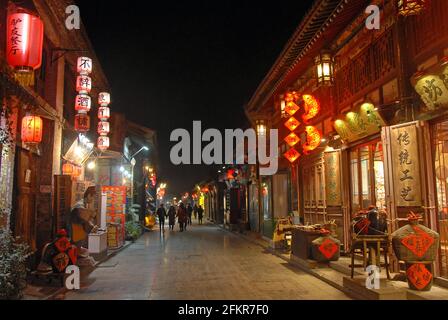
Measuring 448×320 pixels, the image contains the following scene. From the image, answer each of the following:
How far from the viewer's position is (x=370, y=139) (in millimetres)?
12383

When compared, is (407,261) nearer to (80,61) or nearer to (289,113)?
(289,113)

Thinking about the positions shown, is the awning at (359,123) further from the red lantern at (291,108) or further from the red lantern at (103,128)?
the red lantern at (103,128)

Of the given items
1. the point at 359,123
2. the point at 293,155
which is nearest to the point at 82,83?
the point at 293,155

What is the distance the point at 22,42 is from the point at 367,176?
10.6 metres

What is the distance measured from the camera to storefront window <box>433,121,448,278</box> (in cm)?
903

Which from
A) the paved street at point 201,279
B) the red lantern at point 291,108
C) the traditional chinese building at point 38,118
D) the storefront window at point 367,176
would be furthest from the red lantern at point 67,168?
the storefront window at point 367,176

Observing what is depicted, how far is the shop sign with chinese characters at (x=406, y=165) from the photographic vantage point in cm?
934

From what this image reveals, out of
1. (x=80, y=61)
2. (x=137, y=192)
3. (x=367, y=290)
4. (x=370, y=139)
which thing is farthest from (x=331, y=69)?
(x=137, y=192)

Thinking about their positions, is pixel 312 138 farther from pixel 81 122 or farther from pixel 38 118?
pixel 38 118

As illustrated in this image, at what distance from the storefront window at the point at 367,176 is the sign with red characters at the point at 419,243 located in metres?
4.41

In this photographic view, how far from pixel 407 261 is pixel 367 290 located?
0.99 metres

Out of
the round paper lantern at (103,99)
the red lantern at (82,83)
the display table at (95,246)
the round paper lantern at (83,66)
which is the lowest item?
the display table at (95,246)

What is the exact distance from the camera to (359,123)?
40.2 ft

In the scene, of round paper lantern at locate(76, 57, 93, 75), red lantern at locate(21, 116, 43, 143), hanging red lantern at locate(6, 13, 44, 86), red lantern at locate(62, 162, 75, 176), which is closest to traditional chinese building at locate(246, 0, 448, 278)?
round paper lantern at locate(76, 57, 93, 75)
